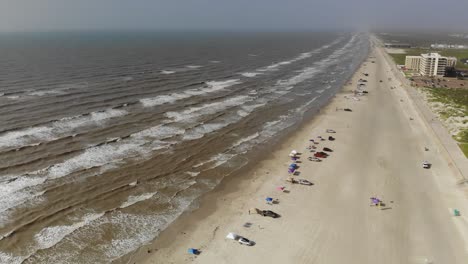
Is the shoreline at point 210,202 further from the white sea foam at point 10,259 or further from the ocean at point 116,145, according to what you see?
the white sea foam at point 10,259

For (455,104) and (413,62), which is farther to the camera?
(413,62)

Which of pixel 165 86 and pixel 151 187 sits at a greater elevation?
pixel 165 86

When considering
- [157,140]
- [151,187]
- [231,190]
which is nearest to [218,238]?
[231,190]

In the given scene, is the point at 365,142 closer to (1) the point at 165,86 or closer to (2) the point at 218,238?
(2) the point at 218,238

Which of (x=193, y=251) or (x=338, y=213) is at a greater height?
(x=338, y=213)

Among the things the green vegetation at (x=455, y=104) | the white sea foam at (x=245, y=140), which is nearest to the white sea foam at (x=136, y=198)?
the white sea foam at (x=245, y=140)

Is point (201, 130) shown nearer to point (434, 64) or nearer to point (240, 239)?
point (240, 239)

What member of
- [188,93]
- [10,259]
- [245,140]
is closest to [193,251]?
[10,259]
